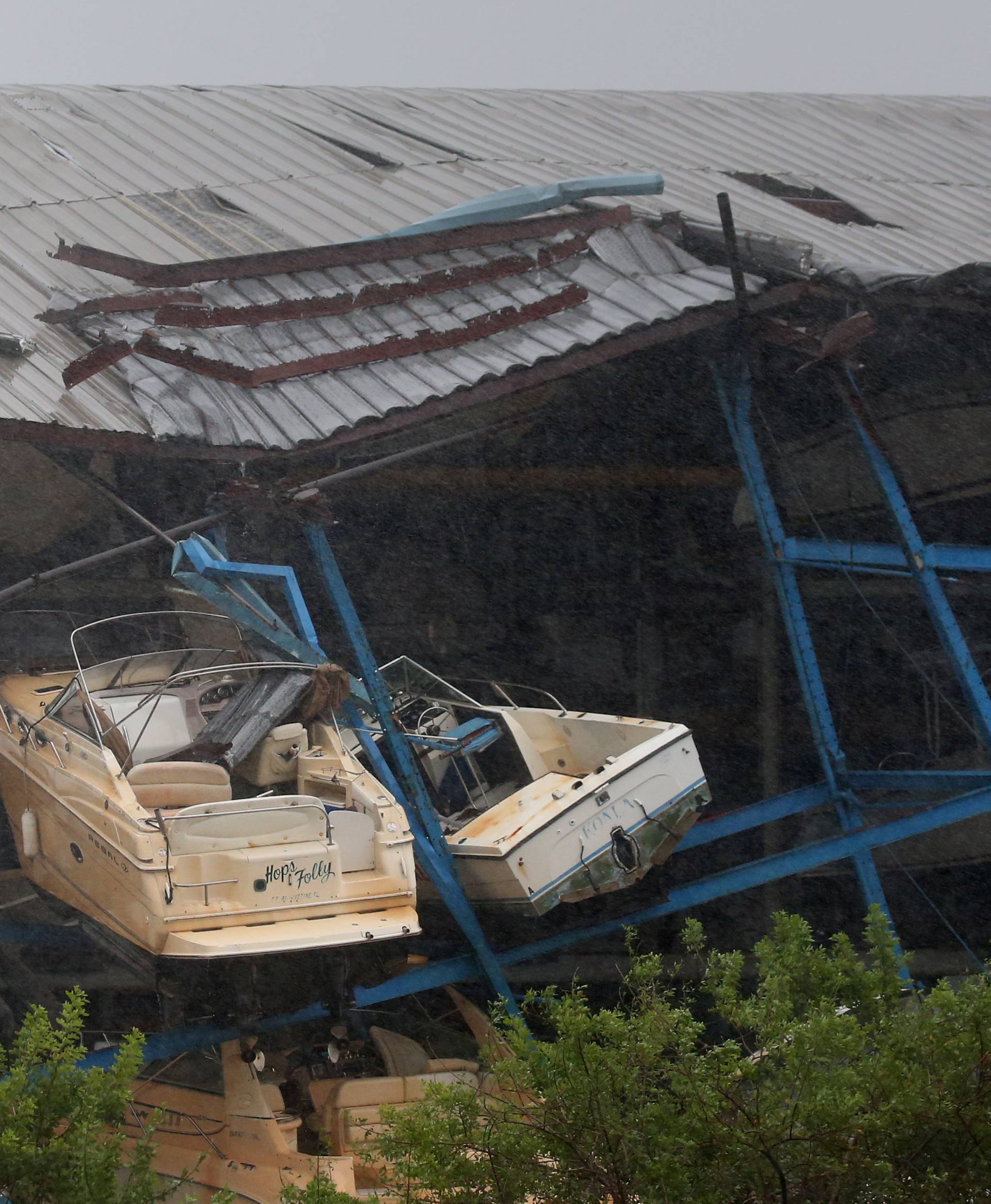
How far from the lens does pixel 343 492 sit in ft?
40.2

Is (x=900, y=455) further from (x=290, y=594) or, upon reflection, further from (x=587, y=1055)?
(x=587, y=1055)

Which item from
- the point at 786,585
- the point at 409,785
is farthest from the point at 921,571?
the point at 409,785

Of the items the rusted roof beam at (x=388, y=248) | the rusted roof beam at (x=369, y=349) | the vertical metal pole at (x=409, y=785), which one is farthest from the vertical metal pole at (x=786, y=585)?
the vertical metal pole at (x=409, y=785)

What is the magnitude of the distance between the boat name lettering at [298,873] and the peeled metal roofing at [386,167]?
3.32m

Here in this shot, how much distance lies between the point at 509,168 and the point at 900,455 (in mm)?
5306

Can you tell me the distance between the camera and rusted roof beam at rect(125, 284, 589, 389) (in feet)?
31.1

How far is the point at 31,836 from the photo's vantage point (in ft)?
27.5

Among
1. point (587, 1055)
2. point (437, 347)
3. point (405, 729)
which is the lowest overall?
point (405, 729)

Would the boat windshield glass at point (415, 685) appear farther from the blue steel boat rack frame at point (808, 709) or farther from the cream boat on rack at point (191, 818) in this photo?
the cream boat on rack at point (191, 818)

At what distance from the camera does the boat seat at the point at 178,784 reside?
767 centimetres

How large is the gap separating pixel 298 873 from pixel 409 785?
1.61 meters

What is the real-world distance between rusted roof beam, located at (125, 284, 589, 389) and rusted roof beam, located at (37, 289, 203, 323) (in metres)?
0.74

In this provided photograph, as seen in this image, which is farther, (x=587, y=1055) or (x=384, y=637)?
(x=384, y=637)

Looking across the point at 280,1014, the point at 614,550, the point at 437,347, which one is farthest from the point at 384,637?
the point at 280,1014
